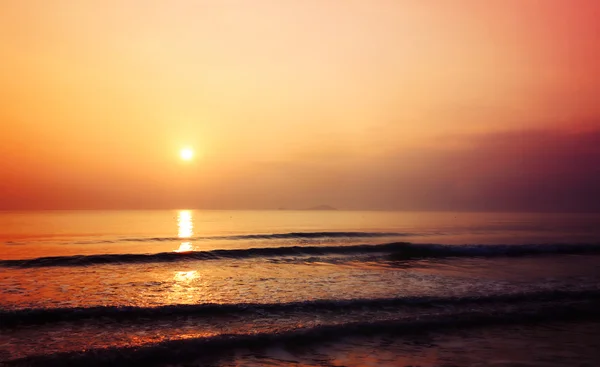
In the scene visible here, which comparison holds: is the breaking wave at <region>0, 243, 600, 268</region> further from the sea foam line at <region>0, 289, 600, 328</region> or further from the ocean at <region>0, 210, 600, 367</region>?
the sea foam line at <region>0, 289, 600, 328</region>

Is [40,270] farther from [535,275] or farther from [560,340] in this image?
[535,275]

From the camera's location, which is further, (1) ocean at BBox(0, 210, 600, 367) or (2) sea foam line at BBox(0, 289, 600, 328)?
(2) sea foam line at BBox(0, 289, 600, 328)

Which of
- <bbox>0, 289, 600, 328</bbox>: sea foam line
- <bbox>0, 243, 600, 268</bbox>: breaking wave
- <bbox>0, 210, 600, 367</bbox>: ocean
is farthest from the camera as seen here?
<bbox>0, 243, 600, 268</bbox>: breaking wave

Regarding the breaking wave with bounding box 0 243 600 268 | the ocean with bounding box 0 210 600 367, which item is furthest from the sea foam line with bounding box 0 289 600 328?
the breaking wave with bounding box 0 243 600 268

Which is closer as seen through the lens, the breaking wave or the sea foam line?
the sea foam line

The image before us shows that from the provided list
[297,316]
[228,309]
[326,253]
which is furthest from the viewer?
[326,253]

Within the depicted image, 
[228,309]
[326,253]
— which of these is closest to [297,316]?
[228,309]

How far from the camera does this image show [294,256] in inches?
1383

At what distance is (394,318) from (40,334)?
39.5 feet

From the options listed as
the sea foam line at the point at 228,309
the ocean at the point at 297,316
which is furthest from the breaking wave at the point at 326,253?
the sea foam line at the point at 228,309

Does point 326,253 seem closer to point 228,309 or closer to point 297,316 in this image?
point 228,309

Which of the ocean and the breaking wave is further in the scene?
the breaking wave

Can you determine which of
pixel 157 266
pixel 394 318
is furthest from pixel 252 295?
pixel 157 266

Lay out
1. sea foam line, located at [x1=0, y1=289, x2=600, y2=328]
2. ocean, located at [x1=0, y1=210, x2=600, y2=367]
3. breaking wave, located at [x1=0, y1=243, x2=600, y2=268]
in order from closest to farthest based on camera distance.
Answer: ocean, located at [x1=0, y1=210, x2=600, y2=367] < sea foam line, located at [x1=0, y1=289, x2=600, y2=328] < breaking wave, located at [x1=0, y1=243, x2=600, y2=268]
